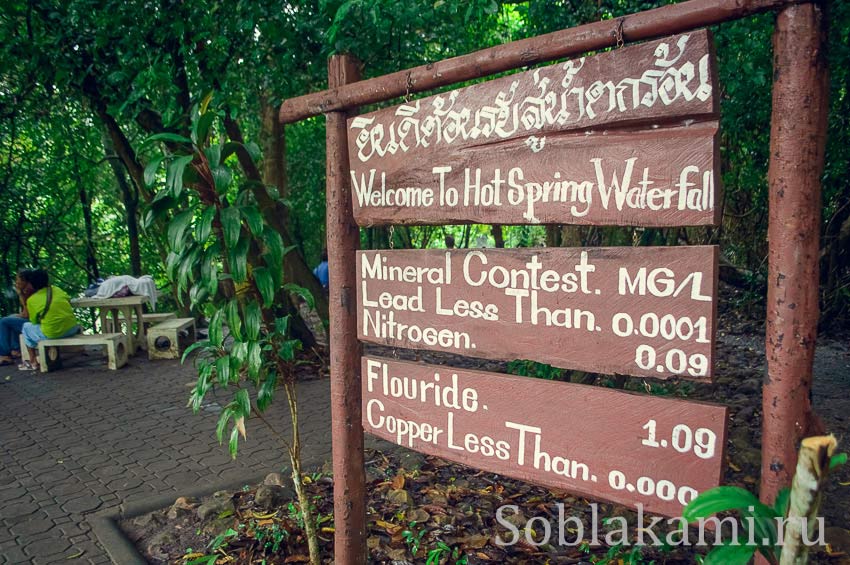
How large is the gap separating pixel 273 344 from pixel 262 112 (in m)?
6.44

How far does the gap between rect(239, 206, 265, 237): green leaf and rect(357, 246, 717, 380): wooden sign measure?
0.54 meters

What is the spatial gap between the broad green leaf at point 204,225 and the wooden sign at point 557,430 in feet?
2.83

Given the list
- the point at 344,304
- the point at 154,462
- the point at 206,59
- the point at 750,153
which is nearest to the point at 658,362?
the point at 344,304

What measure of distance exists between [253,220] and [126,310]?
674cm

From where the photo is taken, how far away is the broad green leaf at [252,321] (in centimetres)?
279

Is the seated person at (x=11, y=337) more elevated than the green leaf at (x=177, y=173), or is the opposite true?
the green leaf at (x=177, y=173)

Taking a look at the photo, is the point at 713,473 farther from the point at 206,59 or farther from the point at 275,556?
the point at 206,59

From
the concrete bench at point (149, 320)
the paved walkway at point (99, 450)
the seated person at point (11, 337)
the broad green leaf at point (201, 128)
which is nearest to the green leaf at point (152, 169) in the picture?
the broad green leaf at point (201, 128)

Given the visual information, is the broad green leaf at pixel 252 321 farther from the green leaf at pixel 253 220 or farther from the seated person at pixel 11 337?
the seated person at pixel 11 337

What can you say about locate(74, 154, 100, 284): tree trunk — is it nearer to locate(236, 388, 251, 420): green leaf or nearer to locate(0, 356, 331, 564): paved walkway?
locate(0, 356, 331, 564): paved walkway

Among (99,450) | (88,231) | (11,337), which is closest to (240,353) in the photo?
(99,450)

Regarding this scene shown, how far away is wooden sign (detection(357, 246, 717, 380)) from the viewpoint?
1690 millimetres

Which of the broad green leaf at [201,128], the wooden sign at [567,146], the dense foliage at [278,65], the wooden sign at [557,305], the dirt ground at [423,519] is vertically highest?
the dense foliage at [278,65]

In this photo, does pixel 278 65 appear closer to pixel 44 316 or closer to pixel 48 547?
pixel 48 547
